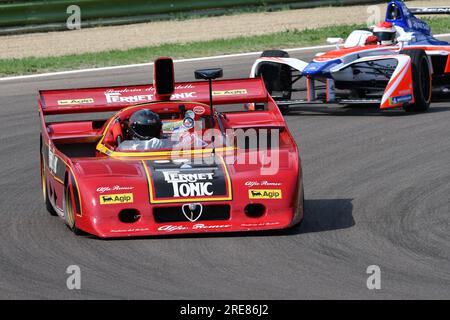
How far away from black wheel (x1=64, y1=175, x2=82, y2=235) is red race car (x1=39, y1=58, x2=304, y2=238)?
11 mm

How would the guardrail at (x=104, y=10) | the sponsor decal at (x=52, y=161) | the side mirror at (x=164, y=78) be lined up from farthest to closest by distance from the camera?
the guardrail at (x=104, y=10)
the side mirror at (x=164, y=78)
the sponsor decal at (x=52, y=161)

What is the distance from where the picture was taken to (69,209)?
29.8ft

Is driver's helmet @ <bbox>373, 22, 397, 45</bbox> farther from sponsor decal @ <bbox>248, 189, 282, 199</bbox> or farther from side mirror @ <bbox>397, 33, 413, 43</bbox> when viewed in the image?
sponsor decal @ <bbox>248, 189, 282, 199</bbox>

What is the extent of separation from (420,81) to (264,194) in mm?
6475

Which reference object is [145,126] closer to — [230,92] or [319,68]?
[230,92]

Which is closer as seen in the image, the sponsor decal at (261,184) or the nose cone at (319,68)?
the sponsor decal at (261,184)

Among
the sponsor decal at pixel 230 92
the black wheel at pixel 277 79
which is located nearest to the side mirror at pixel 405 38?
the black wheel at pixel 277 79

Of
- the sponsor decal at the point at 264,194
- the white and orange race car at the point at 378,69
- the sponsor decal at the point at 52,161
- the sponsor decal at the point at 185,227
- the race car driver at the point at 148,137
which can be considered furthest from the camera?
the white and orange race car at the point at 378,69

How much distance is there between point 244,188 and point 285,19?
17474 millimetres

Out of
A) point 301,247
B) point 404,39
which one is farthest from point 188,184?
point 404,39

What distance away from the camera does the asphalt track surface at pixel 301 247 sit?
7309 millimetres

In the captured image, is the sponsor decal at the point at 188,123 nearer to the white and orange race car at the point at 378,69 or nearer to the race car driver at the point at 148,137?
the race car driver at the point at 148,137
